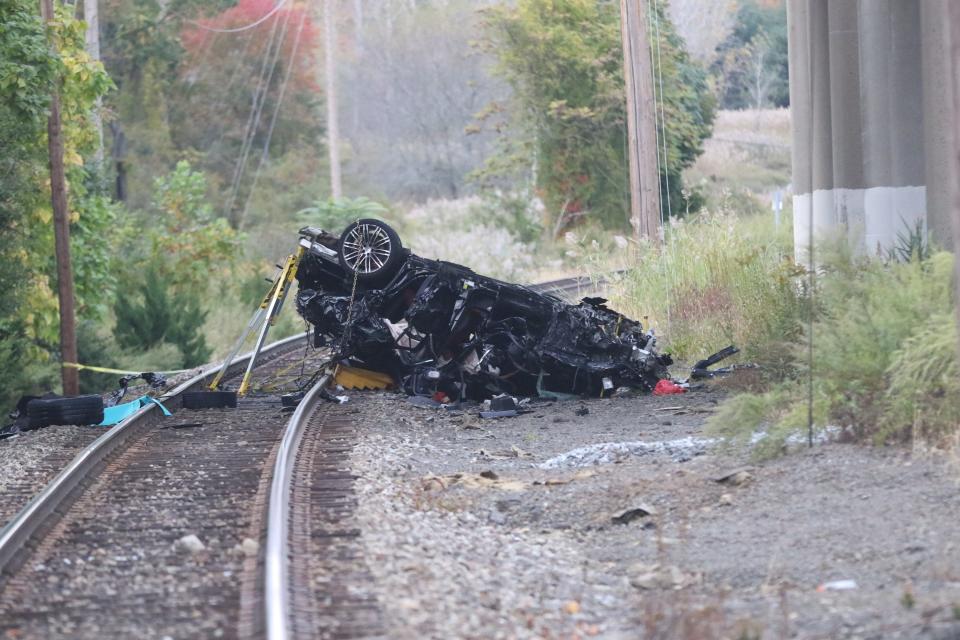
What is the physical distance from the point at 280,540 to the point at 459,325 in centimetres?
739

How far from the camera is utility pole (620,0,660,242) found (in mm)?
21766

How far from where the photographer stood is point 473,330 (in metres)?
15.1

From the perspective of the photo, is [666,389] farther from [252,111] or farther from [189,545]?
[252,111]

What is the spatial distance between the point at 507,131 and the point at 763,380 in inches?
1372

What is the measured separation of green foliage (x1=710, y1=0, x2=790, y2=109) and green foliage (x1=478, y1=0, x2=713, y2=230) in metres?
22.6

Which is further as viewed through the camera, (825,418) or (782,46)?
(782,46)

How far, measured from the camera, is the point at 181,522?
875 centimetres

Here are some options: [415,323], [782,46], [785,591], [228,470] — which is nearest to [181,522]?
[228,470]

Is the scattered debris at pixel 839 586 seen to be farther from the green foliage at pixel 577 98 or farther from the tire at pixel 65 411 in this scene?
the green foliage at pixel 577 98

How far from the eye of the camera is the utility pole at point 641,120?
21766 millimetres

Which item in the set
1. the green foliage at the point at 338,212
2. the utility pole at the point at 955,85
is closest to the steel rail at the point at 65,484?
the utility pole at the point at 955,85

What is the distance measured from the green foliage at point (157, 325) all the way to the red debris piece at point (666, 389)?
1600cm

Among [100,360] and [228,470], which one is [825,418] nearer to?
[228,470]

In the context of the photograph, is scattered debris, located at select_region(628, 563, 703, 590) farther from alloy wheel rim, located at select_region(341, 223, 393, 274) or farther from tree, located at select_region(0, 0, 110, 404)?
tree, located at select_region(0, 0, 110, 404)
